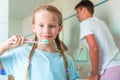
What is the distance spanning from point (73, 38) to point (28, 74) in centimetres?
87

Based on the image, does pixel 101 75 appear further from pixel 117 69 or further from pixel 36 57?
pixel 36 57

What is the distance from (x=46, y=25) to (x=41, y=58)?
4.5 inches

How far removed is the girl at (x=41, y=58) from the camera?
0.72 meters

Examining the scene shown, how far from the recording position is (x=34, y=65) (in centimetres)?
73

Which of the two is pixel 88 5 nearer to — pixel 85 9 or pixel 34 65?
pixel 85 9

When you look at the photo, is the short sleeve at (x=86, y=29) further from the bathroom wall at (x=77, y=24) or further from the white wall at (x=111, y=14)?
the white wall at (x=111, y=14)

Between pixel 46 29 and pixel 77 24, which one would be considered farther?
pixel 77 24

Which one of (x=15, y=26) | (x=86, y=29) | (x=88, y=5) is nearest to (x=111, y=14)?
(x=88, y=5)

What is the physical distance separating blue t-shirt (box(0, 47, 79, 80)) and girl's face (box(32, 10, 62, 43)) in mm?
59

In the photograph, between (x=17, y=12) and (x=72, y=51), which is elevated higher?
(x=17, y=12)

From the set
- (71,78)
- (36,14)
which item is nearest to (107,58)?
(71,78)

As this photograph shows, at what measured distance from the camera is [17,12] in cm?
125

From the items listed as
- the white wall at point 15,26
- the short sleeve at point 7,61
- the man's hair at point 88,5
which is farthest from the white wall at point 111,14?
the short sleeve at point 7,61

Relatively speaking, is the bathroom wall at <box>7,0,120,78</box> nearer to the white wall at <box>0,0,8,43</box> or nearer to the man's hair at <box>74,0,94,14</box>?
the man's hair at <box>74,0,94,14</box>
